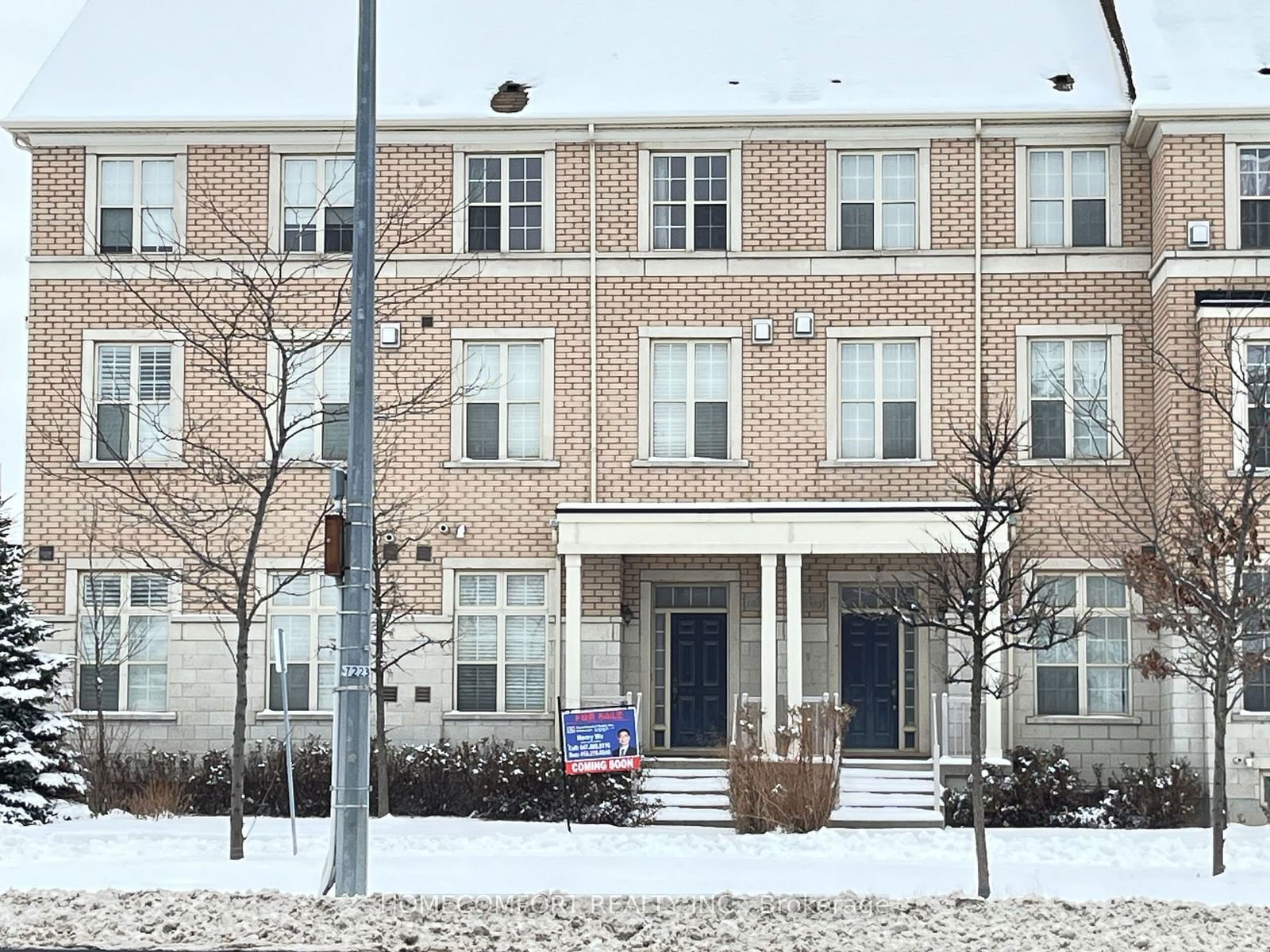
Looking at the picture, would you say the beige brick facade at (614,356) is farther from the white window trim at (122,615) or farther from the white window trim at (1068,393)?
the white window trim at (122,615)

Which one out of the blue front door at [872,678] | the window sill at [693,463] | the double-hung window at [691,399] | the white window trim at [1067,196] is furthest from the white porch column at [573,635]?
the white window trim at [1067,196]

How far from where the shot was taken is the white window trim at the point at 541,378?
26.3 metres

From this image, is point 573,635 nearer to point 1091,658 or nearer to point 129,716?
point 129,716

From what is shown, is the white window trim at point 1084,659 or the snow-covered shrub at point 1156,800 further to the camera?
the white window trim at point 1084,659

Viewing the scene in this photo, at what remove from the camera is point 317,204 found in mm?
26812

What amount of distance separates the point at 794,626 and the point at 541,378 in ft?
16.5

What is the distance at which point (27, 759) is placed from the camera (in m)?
23.5

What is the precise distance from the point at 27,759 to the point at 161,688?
3187mm

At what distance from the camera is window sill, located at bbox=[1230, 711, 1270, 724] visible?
77.9 feet

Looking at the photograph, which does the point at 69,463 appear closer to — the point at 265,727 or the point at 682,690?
the point at 265,727

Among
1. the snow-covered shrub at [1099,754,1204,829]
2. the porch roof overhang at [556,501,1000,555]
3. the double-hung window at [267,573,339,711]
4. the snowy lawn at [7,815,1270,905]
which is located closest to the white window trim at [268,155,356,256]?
the double-hung window at [267,573,339,711]

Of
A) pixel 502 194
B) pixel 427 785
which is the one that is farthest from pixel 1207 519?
pixel 502 194

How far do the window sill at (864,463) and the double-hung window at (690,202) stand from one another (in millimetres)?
3259

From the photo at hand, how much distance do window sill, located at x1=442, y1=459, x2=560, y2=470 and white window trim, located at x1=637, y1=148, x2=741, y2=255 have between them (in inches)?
126
